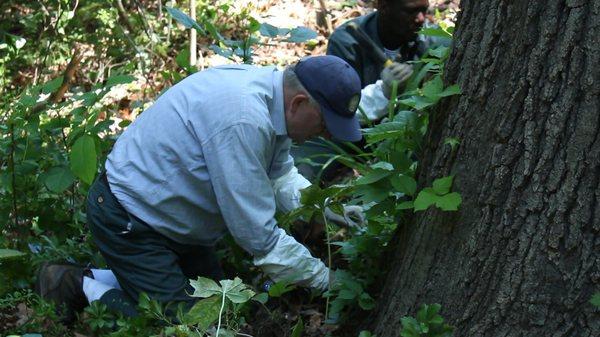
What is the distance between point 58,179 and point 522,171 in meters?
2.00

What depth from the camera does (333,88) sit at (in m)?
3.04

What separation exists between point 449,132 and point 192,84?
1.06m

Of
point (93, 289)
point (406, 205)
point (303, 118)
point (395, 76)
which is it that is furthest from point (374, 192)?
point (395, 76)

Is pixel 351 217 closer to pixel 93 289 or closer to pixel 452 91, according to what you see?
pixel 93 289

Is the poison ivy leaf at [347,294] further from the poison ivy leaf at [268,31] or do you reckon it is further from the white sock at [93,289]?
the poison ivy leaf at [268,31]

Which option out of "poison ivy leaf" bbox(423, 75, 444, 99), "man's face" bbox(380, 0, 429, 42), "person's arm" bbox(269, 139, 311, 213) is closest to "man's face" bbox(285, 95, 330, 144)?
"person's arm" bbox(269, 139, 311, 213)

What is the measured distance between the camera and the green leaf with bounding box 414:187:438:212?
8.00ft

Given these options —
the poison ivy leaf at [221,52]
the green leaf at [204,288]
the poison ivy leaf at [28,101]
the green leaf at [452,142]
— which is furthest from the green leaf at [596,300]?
the poison ivy leaf at [28,101]

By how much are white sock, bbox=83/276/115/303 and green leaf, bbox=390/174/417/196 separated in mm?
1475

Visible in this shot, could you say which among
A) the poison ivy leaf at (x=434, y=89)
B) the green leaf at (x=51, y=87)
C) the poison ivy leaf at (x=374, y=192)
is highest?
the poison ivy leaf at (x=434, y=89)

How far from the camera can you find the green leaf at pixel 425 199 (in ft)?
8.00

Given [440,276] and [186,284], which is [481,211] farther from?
[186,284]

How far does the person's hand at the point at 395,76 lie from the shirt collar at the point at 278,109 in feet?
5.75

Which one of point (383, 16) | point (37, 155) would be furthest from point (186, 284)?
point (383, 16)
